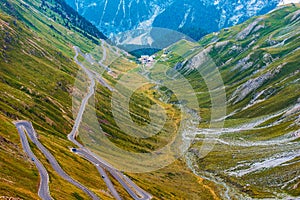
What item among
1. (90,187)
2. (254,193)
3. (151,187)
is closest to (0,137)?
(90,187)

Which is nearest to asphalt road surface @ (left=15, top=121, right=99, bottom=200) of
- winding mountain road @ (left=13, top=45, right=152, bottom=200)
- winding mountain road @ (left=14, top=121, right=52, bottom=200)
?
winding mountain road @ (left=13, top=45, right=152, bottom=200)

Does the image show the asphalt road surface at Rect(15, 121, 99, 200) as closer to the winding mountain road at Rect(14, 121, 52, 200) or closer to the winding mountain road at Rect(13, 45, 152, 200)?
the winding mountain road at Rect(13, 45, 152, 200)

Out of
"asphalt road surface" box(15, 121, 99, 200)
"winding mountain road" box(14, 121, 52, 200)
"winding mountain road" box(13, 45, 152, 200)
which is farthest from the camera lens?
"asphalt road surface" box(15, 121, 99, 200)

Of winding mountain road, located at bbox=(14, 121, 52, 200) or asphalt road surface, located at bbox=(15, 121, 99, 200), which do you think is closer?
winding mountain road, located at bbox=(14, 121, 52, 200)

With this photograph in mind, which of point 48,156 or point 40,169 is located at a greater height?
point 48,156

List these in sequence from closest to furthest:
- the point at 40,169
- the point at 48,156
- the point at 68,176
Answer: the point at 40,169 < the point at 68,176 < the point at 48,156

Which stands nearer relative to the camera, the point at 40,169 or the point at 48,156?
the point at 40,169

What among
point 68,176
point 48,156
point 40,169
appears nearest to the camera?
point 40,169

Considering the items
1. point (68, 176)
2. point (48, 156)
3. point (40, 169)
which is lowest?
point (40, 169)

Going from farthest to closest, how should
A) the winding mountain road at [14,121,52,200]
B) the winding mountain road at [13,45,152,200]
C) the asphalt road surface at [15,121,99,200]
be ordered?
the asphalt road surface at [15,121,99,200]
the winding mountain road at [13,45,152,200]
the winding mountain road at [14,121,52,200]

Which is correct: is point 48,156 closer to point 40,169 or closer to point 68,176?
point 68,176

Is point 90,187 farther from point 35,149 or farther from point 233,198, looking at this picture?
point 233,198

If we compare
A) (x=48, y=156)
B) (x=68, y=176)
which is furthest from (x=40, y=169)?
(x=48, y=156)
